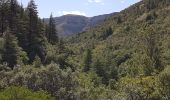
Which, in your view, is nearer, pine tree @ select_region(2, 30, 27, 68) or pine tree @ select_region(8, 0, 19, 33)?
pine tree @ select_region(2, 30, 27, 68)

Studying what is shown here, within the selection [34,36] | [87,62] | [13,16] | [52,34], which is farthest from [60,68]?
[52,34]

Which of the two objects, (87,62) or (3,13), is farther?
(87,62)

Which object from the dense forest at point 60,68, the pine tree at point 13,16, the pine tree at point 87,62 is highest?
the pine tree at point 13,16

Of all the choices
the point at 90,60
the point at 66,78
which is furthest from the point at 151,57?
the point at 66,78

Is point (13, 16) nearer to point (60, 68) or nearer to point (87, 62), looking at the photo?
point (60, 68)

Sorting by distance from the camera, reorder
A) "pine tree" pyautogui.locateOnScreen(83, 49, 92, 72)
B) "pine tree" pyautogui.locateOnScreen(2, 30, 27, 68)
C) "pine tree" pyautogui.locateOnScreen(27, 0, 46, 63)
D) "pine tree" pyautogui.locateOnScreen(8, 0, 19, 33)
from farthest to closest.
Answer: "pine tree" pyautogui.locateOnScreen(83, 49, 92, 72) → "pine tree" pyautogui.locateOnScreen(8, 0, 19, 33) → "pine tree" pyautogui.locateOnScreen(27, 0, 46, 63) → "pine tree" pyautogui.locateOnScreen(2, 30, 27, 68)

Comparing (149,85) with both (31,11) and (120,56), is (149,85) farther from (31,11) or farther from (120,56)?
(120,56)

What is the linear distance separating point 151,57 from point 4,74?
158 feet

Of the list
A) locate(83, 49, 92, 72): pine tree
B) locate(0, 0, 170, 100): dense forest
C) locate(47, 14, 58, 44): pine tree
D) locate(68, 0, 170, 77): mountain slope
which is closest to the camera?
locate(0, 0, 170, 100): dense forest

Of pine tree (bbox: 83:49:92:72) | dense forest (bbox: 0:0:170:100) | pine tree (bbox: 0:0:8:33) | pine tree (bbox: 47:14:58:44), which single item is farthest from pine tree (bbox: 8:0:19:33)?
pine tree (bbox: 83:49:92:72)

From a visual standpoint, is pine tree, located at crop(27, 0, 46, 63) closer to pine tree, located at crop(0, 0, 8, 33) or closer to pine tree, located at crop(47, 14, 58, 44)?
pine tree, located at crop(0, 0, 8, 33)

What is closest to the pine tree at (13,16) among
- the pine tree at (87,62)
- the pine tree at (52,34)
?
the pine tree at (52,34)

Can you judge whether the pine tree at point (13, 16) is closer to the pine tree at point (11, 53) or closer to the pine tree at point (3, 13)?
the pine tree at point (3, 13)

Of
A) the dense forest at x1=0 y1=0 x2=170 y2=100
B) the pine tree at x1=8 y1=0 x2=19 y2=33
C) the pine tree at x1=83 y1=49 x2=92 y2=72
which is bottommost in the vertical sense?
the pine tree at x1=83 y1=49 x2=92 y2=72
